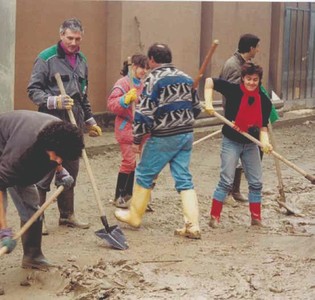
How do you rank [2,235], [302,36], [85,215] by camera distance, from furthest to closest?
[302,36] → [85,215] → [2,235]

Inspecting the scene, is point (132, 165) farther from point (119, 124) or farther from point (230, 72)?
point (230, 72)

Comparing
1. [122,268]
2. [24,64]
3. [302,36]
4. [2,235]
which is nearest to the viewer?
[2,235]

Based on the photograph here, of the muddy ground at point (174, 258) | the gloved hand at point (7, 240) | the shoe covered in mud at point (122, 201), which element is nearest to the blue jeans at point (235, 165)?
the muddy ground at point (174, 258)

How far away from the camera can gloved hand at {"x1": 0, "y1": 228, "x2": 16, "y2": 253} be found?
196 inches

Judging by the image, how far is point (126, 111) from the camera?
774 centimetres

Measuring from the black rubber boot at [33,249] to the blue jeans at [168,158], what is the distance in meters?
1.41

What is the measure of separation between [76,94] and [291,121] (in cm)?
922

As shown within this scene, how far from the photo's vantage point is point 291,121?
1563 cm

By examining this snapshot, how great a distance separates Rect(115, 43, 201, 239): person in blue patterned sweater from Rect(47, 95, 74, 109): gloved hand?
0.58 m

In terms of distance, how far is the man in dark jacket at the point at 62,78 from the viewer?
6770 mm

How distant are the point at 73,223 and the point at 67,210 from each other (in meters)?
0.13

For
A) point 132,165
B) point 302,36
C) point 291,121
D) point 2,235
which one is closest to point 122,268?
point 2,235

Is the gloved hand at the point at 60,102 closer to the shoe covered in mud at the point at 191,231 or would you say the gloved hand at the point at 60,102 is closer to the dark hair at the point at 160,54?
the dark hair at the point at 160,54

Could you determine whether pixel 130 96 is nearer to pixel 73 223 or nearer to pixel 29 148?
pixel 73 223
